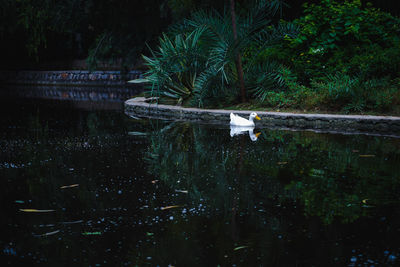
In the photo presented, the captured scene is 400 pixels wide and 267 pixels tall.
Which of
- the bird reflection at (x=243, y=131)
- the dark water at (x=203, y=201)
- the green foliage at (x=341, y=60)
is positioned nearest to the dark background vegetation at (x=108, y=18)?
the green foliage at (x=341, y=60)

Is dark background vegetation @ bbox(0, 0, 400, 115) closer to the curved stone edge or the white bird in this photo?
the curved stone edge

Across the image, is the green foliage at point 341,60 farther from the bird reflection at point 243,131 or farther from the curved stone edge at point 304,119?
the bird reflection at point 243,131

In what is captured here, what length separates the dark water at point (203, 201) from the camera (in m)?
3.88

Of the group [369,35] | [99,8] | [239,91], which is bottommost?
[239,91]

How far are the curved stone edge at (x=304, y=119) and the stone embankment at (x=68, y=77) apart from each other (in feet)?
54.4

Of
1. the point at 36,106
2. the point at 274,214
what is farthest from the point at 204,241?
the point at 36,106

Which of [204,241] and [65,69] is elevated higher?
[65,69]

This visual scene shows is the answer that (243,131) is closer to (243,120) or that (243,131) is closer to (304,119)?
(243,120)

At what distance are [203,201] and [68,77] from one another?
93.3 ft

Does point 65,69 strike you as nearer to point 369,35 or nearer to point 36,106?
point 36,106

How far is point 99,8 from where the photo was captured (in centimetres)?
2073

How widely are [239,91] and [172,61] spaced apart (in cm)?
189

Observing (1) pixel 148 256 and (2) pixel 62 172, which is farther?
(2) pixel 62 172

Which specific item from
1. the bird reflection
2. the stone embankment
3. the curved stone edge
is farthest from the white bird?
the stone embankment
